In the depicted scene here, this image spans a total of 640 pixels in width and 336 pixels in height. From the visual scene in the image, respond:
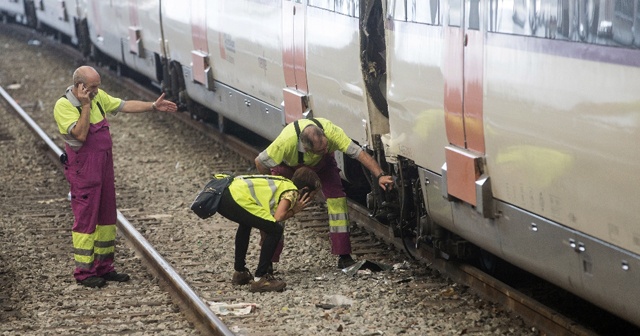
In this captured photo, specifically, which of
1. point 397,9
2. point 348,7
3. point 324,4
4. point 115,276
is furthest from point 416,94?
point 115,276

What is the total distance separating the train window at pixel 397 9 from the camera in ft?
26.7

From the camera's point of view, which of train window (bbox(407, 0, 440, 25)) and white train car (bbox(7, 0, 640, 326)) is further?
train window (bbox(407, 0, 440, 25))

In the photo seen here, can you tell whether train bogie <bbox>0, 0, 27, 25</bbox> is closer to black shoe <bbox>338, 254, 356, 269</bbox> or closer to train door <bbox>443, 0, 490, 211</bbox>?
black shoe <bbox>338, 254, 356, 269</bbox>

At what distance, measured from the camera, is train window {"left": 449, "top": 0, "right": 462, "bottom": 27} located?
7250 mm

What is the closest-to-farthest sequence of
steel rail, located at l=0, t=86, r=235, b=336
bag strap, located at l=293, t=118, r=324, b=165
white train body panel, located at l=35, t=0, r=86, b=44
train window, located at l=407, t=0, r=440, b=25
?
steel rail, located at l=0, t=86, r=235, b=336, train window, located at l=407, t=0, r=440, b=25, bag strap, located at l=293, t=118, r=324, b=165, white train body panel, located at l=35, t=0, r=86, b=44

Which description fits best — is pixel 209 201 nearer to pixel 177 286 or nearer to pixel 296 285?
pixel 177 286

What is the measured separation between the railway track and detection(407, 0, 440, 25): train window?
1.73m

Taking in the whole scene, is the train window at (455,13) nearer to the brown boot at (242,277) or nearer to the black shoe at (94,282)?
the brown boot at (242,277)

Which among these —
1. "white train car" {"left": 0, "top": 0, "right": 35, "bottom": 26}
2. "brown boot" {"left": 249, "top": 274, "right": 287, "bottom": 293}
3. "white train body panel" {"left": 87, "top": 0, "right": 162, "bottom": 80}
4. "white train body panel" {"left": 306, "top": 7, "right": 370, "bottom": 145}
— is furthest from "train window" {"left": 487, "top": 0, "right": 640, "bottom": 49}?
"white train car" {"left": 0, "top": 0, "right": 35, "bottom": 26}

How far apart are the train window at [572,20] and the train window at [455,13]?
408mm

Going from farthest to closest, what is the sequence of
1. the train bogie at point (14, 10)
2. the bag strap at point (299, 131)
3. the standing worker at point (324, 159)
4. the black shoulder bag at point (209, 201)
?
the train bogie at point (14, 10) < the bag strap at point (299, 131) < the standing worker at point (324, 159) < the black shoulder bag at point (209, 201)

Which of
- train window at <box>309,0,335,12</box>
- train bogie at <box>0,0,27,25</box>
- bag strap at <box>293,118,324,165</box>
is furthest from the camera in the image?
train bogie at <box>0,0,27,25</box>

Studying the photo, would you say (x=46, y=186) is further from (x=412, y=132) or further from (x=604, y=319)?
(x=604, y=319)

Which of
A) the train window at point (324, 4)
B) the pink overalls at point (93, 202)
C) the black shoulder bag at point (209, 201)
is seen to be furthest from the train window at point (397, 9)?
the pink overalls at point (93, 202)
